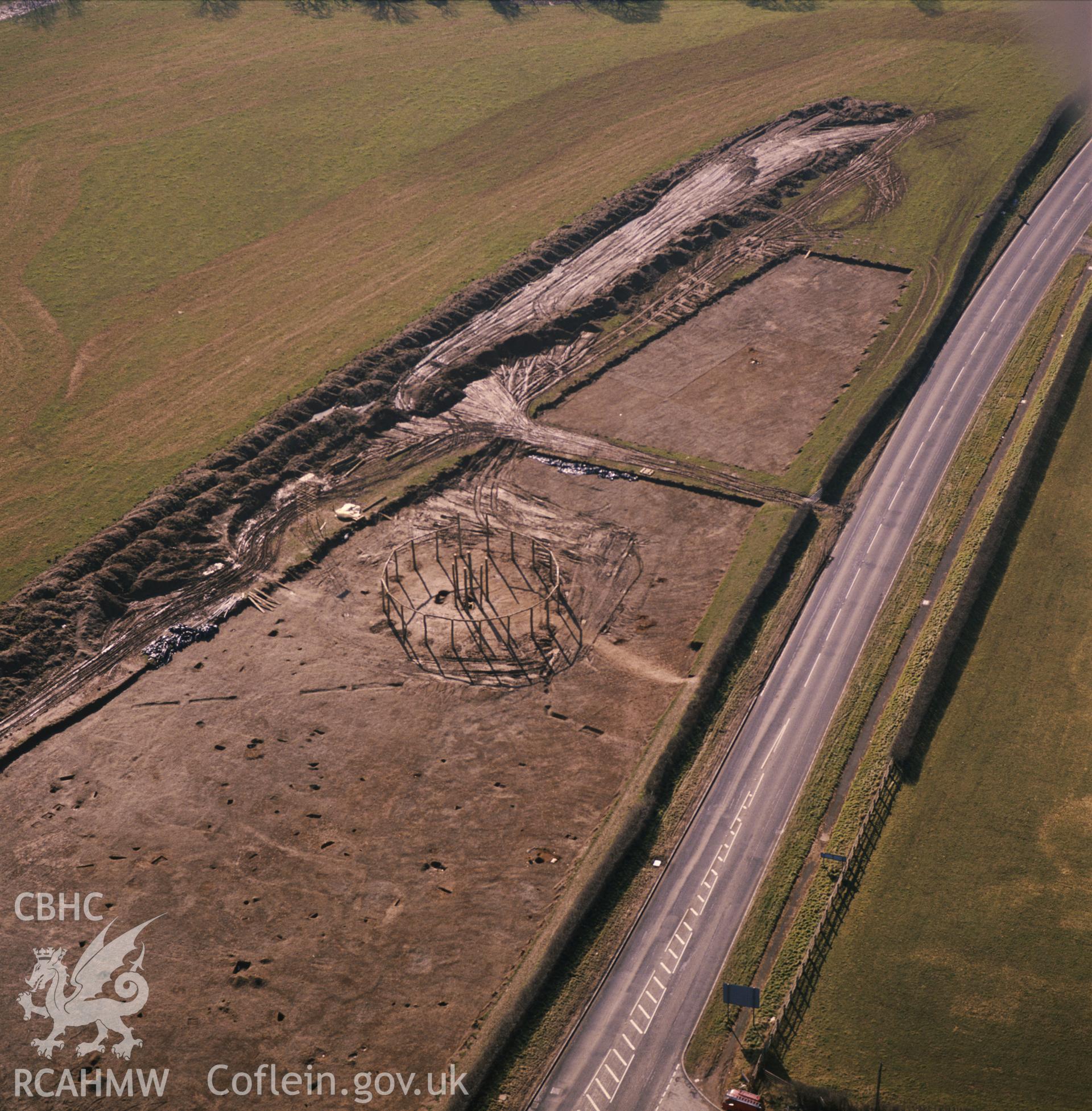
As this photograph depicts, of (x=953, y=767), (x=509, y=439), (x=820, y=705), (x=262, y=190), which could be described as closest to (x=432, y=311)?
(x=509, y=439)

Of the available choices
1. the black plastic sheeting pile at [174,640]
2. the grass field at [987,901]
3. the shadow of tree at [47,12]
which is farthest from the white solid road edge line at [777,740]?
the shadow of tree at [47,12]

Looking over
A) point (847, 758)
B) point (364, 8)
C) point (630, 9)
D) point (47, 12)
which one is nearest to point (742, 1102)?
point (847, 758)

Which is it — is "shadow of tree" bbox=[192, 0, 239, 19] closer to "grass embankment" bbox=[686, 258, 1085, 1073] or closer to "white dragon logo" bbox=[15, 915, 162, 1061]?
"grass embankment" bbox=[686, 258, 1085, 1073]

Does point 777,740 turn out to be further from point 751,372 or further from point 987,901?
point 751,372

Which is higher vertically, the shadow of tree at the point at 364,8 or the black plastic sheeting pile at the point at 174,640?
the shadow of tree at the point at 364,8

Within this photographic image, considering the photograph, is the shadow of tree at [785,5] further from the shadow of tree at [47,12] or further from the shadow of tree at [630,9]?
the shadow of tree at [47,12]
